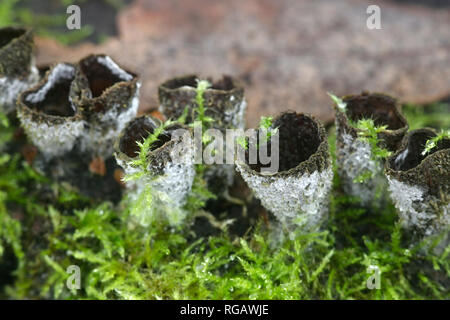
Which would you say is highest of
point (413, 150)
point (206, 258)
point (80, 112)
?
point (80, 112)

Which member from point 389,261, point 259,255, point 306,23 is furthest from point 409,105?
point 259,255

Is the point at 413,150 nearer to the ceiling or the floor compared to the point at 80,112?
nearer to the floor

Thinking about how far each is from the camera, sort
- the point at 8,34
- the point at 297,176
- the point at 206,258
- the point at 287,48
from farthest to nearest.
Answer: the point at 287,48
the point at 8,34
the point at 206,258
the point at 297,176

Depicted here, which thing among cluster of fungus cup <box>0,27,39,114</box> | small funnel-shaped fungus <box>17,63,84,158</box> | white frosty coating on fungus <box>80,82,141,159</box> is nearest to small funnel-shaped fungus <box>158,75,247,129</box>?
white frosty coating on fungus <box>80,82,141,159</box>

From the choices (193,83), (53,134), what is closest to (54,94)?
(53,134)

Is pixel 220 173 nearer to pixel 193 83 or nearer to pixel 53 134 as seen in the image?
pixel 193 83

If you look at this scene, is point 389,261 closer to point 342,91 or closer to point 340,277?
point 340,277
